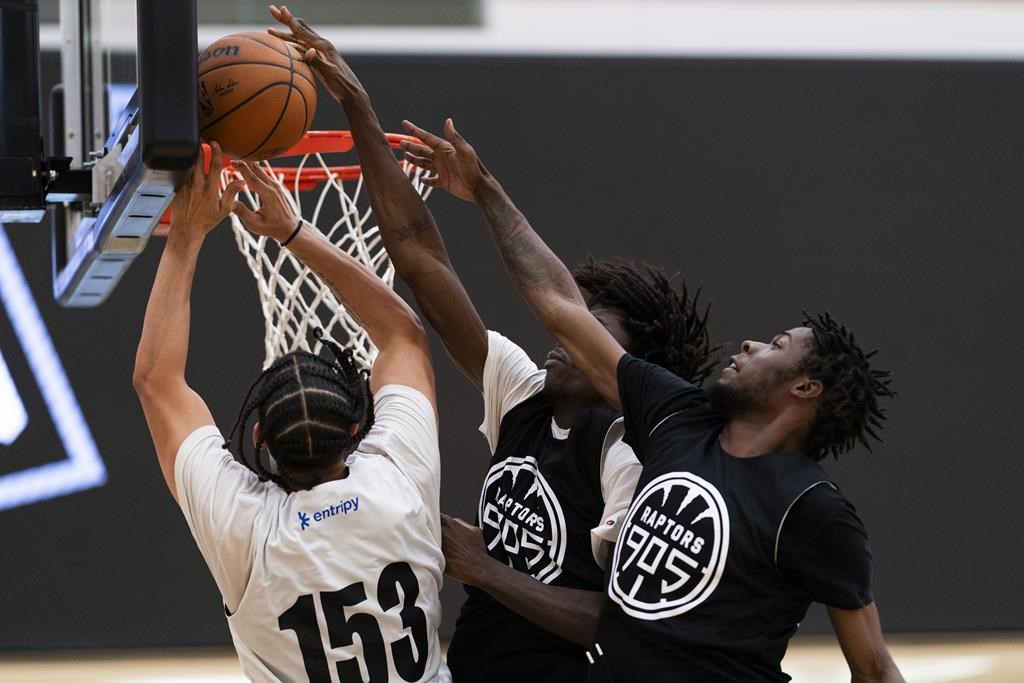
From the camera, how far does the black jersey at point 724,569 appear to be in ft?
7.80

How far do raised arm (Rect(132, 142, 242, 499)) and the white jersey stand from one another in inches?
2.4

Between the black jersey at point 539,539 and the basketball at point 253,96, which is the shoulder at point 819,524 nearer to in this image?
the black jersey at point 539,539

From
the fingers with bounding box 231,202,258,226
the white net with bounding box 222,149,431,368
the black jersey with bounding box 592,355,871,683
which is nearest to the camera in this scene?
the black jersey with bounding box 592,355,871,683

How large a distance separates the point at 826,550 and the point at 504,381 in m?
1.06

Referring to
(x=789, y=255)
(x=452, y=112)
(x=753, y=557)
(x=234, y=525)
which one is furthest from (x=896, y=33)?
(x=234, y=525)

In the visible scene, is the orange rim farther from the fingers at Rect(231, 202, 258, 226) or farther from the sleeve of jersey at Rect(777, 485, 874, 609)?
the sleeve of jersey at Rect(777, 485, 874, 609)

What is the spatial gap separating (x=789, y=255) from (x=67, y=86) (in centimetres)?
425

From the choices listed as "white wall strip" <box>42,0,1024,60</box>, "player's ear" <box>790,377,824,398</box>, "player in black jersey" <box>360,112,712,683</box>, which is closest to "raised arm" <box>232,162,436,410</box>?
"player in black jersey" <box>360,112,712,683</box>

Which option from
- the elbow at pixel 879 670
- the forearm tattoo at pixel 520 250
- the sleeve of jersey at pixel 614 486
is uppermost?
the forearm tattoo at pixel 520 250

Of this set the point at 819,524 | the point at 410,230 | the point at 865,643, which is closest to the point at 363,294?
the point at 410,230

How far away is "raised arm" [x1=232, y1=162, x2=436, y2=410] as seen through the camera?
8.83 feet

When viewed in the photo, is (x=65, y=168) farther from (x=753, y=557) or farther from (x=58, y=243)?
(x=753, y=557)

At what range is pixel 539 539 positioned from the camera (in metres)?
2.80

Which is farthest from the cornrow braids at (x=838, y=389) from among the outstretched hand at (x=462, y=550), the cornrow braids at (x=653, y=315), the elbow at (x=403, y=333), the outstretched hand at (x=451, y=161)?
the outstretched hand at (x=451, y=161)
